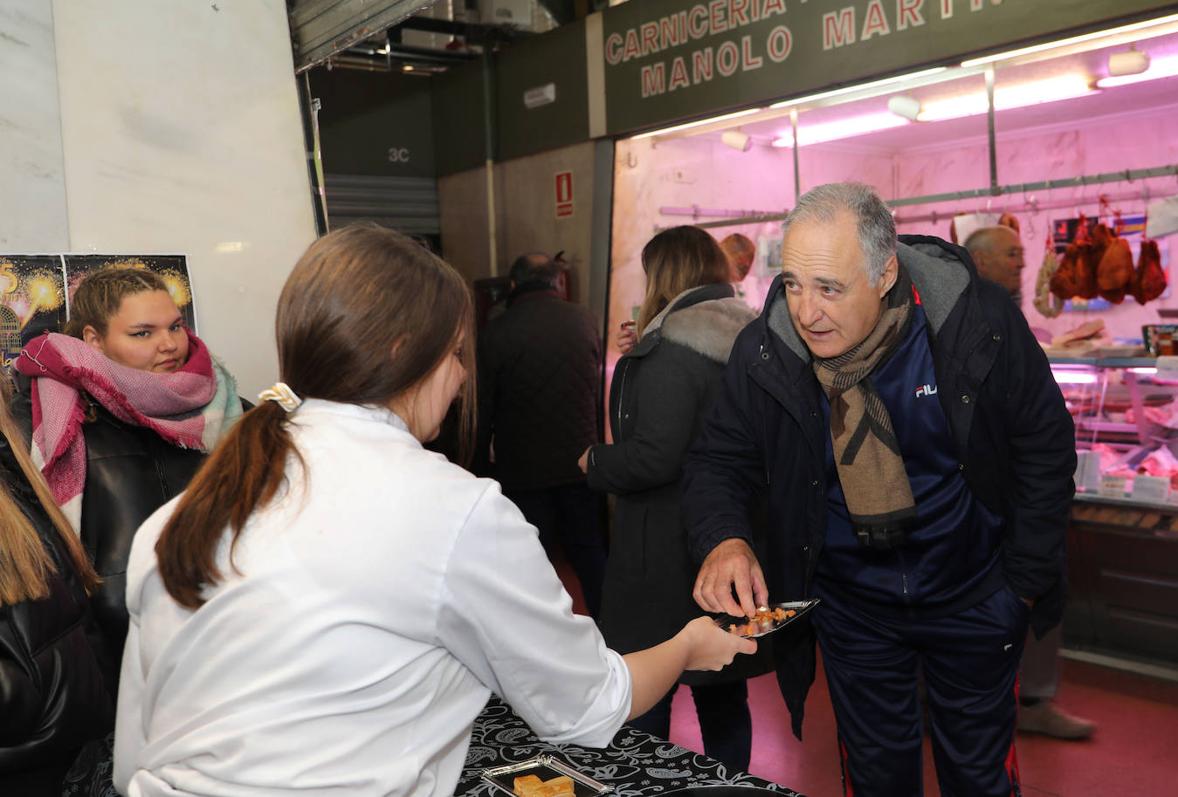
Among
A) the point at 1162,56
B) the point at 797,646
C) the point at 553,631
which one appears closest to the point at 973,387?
the point at 797,646

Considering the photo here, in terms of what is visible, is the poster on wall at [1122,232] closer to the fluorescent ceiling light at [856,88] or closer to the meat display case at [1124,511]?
the meat display case at [1124,511]

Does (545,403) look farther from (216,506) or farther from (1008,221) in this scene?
(216,506)

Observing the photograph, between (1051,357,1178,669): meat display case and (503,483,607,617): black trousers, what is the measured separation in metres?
2.19

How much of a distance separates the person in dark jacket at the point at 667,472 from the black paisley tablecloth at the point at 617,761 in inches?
48.3

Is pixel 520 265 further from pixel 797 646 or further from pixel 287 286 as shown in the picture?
pixel 287 286

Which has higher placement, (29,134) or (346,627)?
(29,134)

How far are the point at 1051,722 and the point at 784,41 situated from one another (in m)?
3.42

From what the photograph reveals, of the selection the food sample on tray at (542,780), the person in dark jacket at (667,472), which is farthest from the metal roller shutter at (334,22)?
the food sample on tray at (542,780)

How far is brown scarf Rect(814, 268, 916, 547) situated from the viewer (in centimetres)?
240

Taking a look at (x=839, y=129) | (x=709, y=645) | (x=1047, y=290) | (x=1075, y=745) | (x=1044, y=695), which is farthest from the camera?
(x=839, y=129)

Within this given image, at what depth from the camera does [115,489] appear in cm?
252

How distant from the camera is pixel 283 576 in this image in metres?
1.25

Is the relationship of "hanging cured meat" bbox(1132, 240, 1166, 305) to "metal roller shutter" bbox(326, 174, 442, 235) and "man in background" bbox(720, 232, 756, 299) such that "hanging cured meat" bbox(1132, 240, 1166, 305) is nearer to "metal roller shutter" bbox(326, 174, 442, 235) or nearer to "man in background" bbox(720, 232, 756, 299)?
"man in background" bbox(720, 232, 756, 299)

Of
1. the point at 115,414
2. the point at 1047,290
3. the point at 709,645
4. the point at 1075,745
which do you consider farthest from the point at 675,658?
the point at 1047,290
